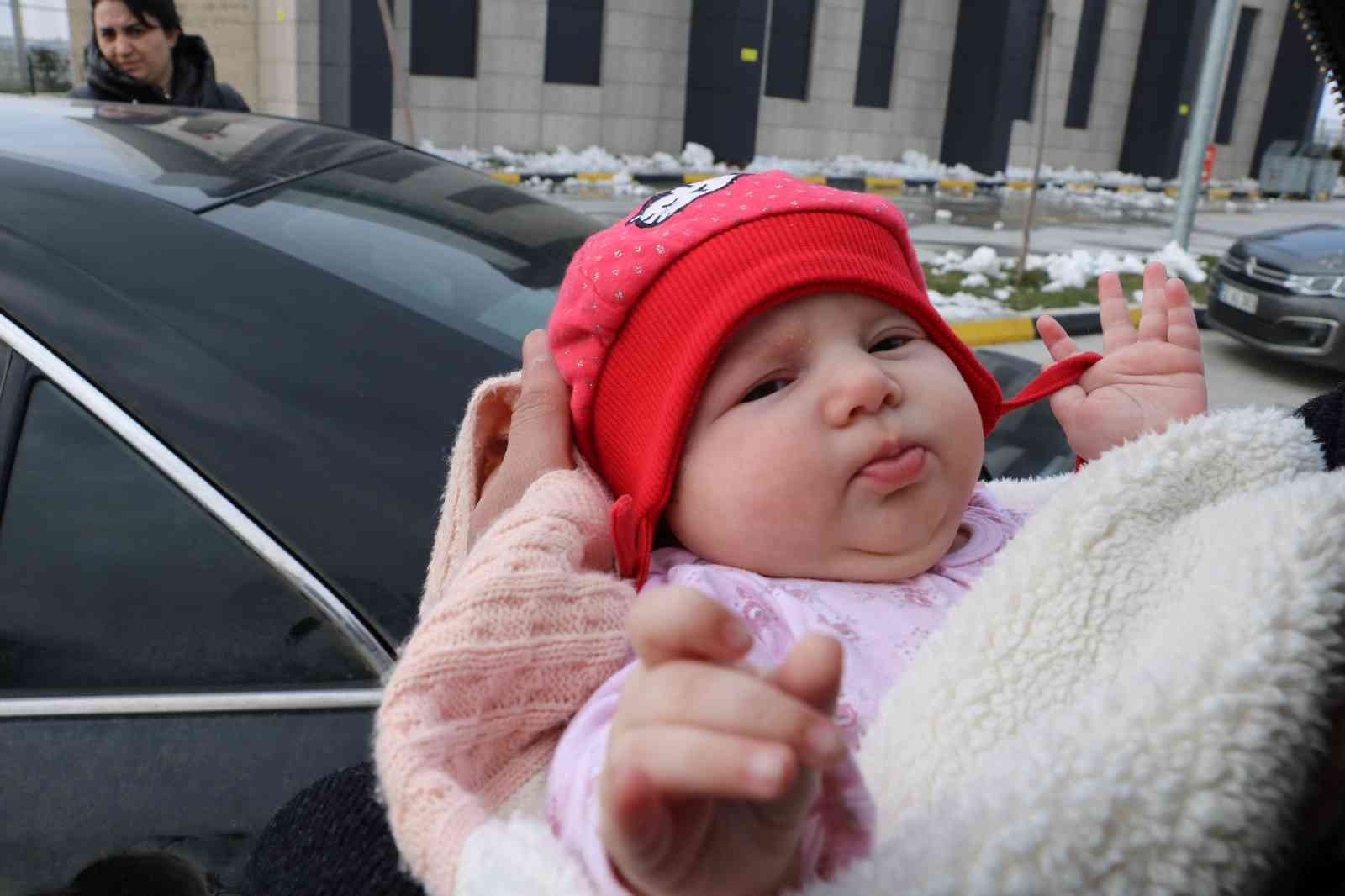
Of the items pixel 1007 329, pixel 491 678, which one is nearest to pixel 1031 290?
pixel 1007 329

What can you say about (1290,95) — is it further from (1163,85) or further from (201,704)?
Answer: (201,704)

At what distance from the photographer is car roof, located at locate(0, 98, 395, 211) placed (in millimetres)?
1972

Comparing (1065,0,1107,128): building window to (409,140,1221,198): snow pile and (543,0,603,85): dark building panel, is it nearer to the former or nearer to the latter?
(409,140,1221,198): snow pile

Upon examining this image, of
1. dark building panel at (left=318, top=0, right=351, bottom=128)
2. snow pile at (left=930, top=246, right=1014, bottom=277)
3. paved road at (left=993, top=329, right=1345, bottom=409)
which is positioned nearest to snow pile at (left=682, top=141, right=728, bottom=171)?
dark building panel at (left=318, top=0, right=351, bottom=128)

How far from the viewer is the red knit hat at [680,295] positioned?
1334 mm

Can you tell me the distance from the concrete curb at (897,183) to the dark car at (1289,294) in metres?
6.35

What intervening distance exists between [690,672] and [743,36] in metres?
18.4

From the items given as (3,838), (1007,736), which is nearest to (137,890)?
(3,838)

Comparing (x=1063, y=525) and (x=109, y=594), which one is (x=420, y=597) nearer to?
(x=109, y=594)

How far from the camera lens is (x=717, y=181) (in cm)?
161

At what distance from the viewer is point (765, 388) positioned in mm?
1359

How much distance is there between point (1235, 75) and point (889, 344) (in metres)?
29.6

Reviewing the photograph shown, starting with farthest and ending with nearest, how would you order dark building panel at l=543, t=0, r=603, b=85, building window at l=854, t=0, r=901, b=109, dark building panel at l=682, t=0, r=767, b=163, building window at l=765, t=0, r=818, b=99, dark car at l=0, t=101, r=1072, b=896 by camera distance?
1. building window at l=854, t=0, r=901, b=109
2. building window at l=765, t=0, r=818, b=99
3. dark building panel at l=682, t=0, r=767, b=163
4. dark building panel at l=543, t=0, r=603, b=85
5. dark car at l=0, t=101, r=1072, b=896

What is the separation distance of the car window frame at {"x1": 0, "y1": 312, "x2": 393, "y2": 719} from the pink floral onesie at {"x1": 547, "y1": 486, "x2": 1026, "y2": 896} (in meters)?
0.43
